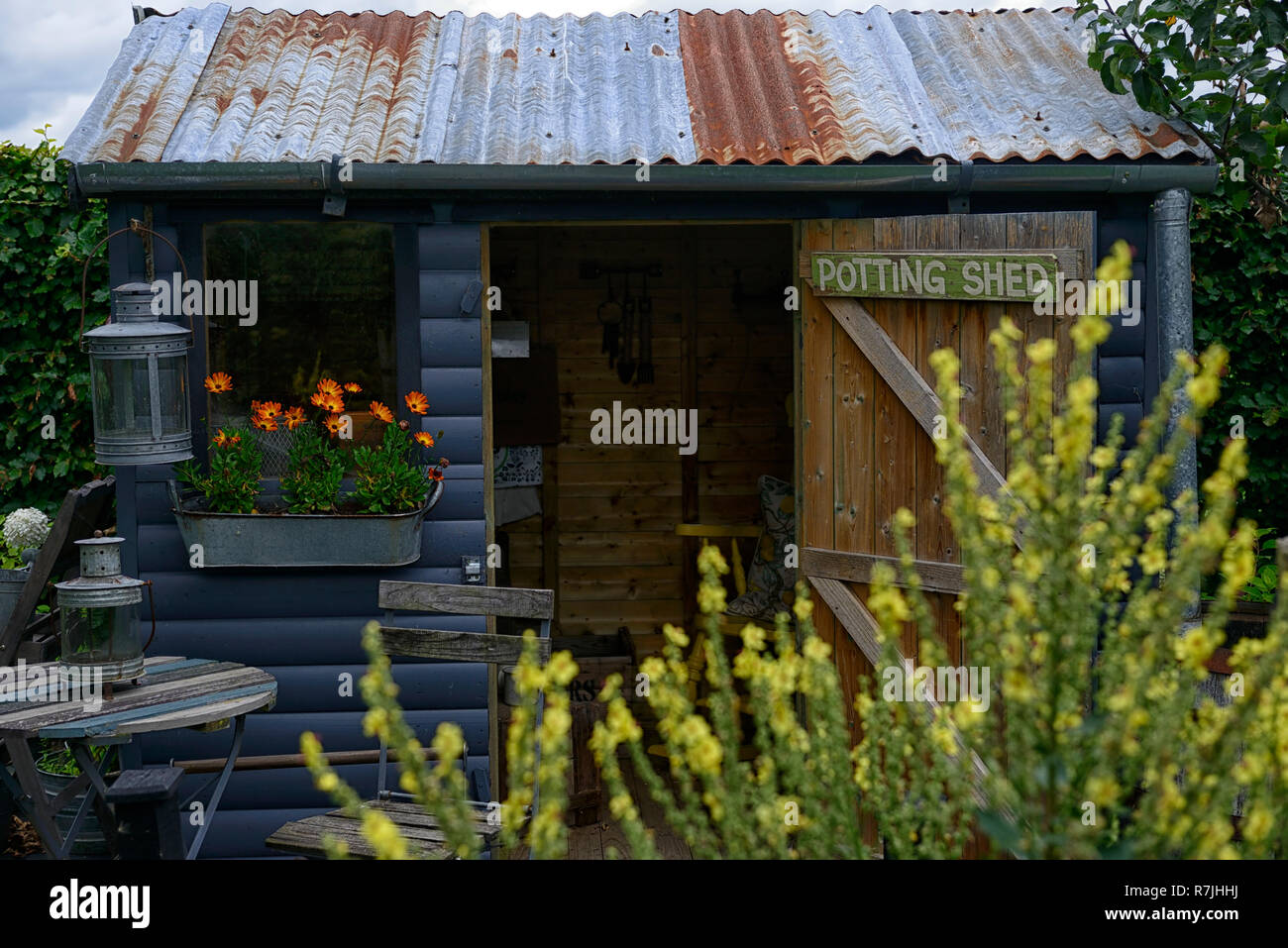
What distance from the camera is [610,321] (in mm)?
7824

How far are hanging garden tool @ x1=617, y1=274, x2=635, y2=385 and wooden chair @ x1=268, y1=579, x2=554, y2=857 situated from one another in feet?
10.6

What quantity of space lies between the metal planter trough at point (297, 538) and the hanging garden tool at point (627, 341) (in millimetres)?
3126

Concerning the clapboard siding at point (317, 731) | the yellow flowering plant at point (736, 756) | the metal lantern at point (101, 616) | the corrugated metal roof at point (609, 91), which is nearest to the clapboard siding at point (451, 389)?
the corrugated metal roof at point (609, 91)

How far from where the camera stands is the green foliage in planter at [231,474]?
479 centimetres

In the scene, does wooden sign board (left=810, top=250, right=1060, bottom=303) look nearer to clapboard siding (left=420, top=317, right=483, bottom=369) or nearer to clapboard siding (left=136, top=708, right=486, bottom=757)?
clapboard siding (left=420, top=317, right=483, bottom=369)

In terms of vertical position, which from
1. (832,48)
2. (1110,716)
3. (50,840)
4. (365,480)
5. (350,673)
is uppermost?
(832,48)

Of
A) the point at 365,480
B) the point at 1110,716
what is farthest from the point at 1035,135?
the point at 1110,716

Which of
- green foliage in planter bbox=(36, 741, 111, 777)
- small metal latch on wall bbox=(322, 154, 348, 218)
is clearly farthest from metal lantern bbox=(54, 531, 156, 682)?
green foliage in planter bbox=(36, 741, 111, 777)

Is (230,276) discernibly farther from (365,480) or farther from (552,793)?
(552,793)

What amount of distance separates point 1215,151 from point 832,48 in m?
1.82

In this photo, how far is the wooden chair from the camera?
391 cm

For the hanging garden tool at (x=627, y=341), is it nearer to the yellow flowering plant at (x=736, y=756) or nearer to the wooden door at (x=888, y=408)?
the wooden door at (x=888, y=408)

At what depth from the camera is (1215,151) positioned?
5.05 metres

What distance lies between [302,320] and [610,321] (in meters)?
2.96
